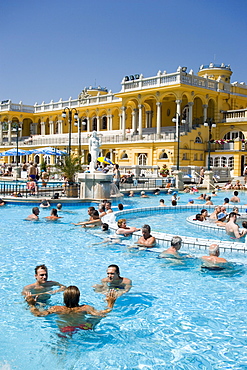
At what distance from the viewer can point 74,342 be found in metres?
4.58

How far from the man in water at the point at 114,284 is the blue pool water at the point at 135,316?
0.11 meters

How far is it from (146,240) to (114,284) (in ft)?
9.68

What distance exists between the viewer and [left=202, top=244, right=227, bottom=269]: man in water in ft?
24.8

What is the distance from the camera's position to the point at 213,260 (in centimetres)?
763

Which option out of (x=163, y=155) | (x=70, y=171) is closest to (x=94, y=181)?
(x=70, y=171)

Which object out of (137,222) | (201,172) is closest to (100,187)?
(137,222)

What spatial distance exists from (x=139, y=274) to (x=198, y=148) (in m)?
31.6

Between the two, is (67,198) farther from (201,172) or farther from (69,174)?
(201,172)

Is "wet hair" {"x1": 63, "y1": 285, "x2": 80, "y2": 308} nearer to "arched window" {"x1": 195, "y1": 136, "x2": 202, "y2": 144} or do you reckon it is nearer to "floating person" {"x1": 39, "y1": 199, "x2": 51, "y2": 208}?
"floating person" {"x1": 39, "y1": 199, "x2": 51, "y2": 208}

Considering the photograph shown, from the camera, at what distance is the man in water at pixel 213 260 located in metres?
7.57

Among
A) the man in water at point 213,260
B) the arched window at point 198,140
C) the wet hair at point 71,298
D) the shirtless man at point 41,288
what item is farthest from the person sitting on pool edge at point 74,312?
the arched window at point 198,140

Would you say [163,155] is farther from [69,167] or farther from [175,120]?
[69,167]

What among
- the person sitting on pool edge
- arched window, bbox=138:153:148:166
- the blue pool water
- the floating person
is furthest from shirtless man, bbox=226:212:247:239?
arched window, bbox=138:153:148:166

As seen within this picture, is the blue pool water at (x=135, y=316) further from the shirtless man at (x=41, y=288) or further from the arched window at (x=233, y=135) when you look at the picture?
the arched window at (x=233, y=135)
